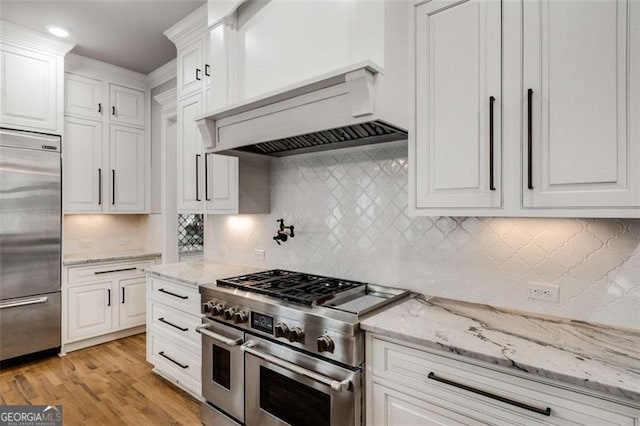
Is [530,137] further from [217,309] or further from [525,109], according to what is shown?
[217,309]

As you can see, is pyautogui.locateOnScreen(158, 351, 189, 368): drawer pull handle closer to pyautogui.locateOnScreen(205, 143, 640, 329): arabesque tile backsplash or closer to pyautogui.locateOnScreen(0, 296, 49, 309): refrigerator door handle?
pyautogui.locateOnScreen(205, 143, 640, 329): arabesque tile backsplash

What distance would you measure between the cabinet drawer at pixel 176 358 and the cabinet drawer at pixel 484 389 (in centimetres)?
149

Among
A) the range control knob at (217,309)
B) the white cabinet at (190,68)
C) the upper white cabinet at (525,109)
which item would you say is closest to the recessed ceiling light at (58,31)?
the white cabinet at (190,68)

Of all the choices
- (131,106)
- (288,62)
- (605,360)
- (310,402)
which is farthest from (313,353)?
(131,106)

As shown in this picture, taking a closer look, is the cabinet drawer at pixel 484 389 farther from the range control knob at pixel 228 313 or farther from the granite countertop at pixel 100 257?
the granite countertop at pixel 100 257

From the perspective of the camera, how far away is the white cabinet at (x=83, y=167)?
354 centimetres

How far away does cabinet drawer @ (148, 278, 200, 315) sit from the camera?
7.96 feet

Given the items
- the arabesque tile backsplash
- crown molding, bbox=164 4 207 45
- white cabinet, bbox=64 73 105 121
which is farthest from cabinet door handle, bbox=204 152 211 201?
white cabinet, bbox=64 73 105 121

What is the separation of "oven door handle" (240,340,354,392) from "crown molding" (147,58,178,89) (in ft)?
9.92

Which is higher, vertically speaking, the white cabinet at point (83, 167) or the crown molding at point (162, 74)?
the crown molding at point (162, 74)

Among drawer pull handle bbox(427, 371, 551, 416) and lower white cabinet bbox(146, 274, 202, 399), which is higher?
drawer pull handle bbox(427, 371, 551, 416)

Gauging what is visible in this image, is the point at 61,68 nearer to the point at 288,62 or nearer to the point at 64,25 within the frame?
the point at 64,25

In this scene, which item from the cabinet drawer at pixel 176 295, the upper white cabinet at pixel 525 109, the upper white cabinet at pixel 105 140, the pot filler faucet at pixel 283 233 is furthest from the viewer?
the upper white cabinet at pixel 105 140

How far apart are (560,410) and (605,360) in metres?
0.23
